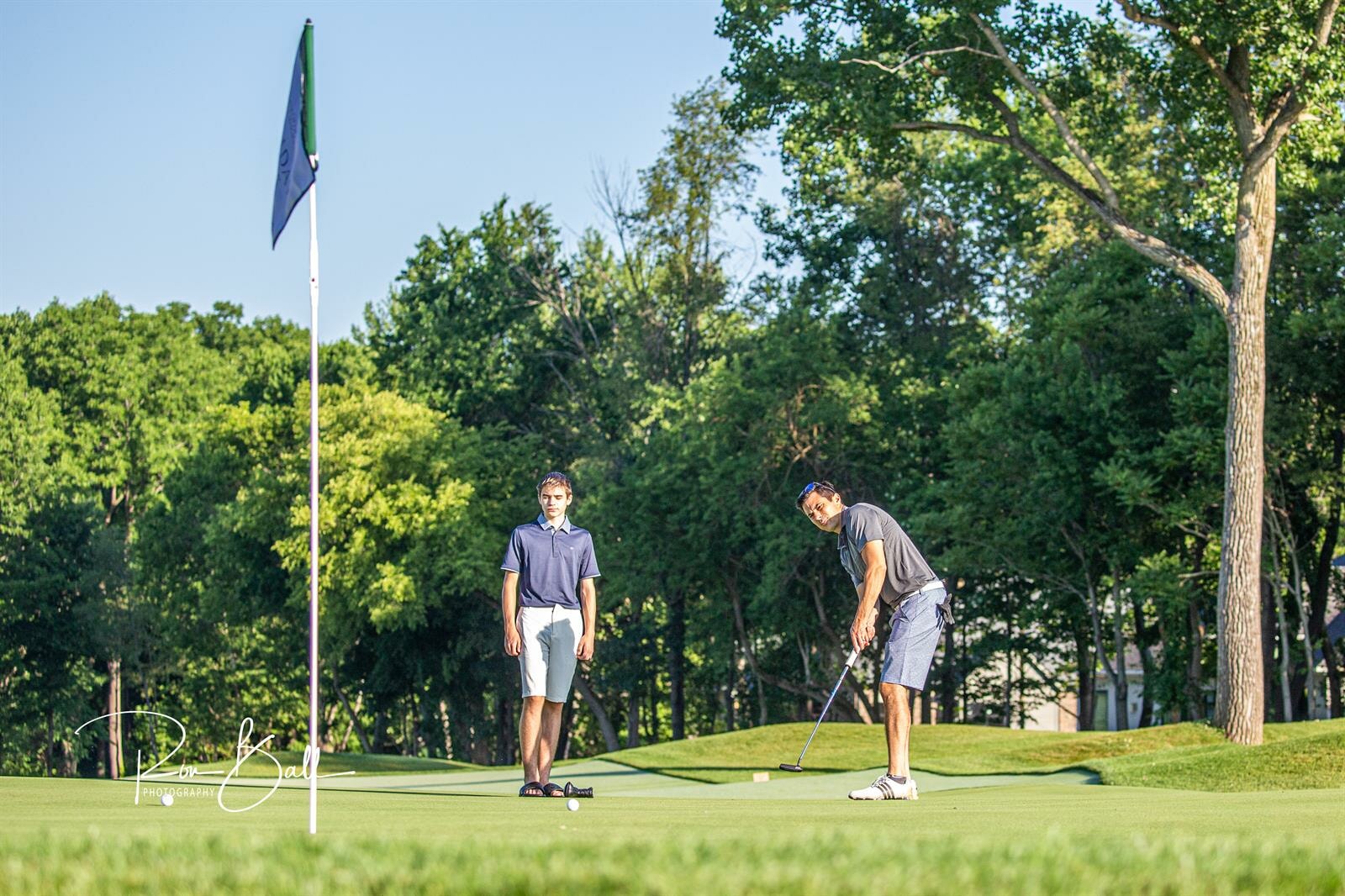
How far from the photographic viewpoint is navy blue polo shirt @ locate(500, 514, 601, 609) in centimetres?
1072

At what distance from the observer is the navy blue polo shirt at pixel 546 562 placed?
35.2 feet

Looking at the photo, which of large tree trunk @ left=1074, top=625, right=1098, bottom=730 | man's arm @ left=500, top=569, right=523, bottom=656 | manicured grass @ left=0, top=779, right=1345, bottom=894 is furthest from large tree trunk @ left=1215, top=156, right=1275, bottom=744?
large tree trunk @ left=1074, top=625, right=1098, bottom=730

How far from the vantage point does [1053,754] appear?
1964cm

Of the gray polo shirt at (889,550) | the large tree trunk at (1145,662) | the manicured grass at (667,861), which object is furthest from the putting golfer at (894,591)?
the large tree trunk at (1145,662)

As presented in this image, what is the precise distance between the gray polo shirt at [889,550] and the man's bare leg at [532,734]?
96.3 inches

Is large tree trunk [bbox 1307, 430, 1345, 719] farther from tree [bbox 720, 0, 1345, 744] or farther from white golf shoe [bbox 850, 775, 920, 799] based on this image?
white golf shoe [bbox 850, 775, 920, 799]

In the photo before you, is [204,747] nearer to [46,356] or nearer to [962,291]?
[46,356]

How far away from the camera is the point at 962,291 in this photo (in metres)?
42.3

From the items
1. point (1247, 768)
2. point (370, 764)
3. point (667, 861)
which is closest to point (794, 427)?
point (370, 764)

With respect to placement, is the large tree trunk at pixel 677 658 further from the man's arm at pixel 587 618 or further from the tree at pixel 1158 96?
the man's arm at pixel 587 618

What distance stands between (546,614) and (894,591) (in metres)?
2.42

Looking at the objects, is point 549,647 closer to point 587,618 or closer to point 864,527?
point 587,618

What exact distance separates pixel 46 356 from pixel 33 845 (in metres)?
59.1

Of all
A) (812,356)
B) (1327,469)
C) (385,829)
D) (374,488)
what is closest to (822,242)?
(812,356)
